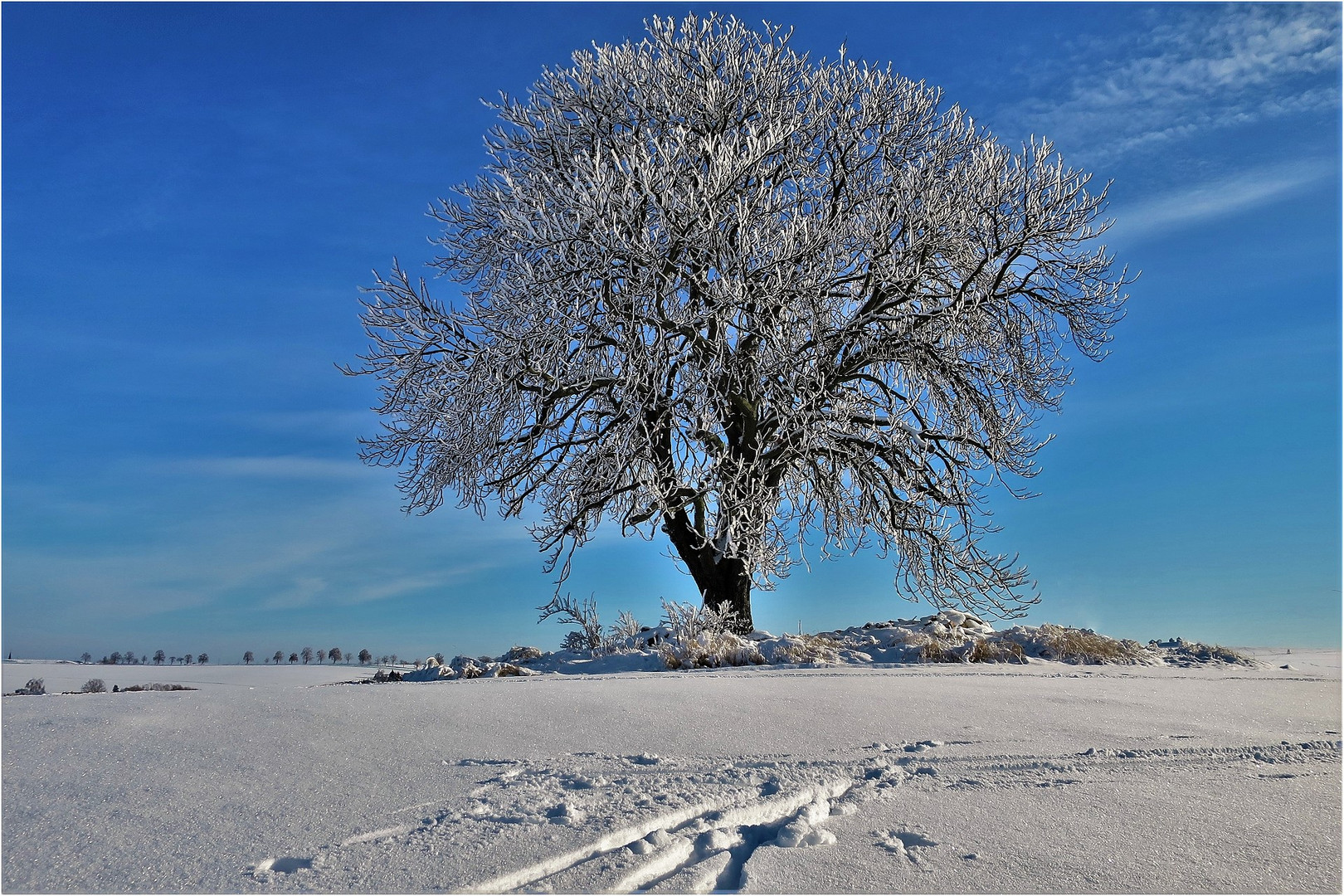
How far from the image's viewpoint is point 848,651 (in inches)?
270

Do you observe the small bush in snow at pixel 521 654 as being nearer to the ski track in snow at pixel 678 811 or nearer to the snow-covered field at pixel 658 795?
the snow-covered field at pixel 658 795

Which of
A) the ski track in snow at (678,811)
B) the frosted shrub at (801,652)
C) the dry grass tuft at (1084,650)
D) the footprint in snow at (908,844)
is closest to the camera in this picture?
the ski track in snow at (678,811)

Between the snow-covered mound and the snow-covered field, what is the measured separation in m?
2.77

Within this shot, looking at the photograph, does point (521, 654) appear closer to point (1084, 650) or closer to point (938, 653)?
point (938, 653)

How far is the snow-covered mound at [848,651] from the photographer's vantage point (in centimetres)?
645

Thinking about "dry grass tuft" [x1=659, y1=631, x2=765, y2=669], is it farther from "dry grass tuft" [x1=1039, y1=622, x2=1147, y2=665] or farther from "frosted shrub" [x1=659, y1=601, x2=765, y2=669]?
"dry grass tuft" [x1=1039, y1=622, x2=1147, y2=665]

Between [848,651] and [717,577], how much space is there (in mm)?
3050

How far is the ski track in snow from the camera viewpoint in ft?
5.38

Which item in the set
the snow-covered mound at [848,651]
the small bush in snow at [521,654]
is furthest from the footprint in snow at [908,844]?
the small bush in snow at [521,654]

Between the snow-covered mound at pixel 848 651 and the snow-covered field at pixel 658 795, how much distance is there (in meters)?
2.77

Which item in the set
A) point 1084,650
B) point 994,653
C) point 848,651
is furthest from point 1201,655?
point 848,651

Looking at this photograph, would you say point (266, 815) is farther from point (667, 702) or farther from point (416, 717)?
point (667, 702)

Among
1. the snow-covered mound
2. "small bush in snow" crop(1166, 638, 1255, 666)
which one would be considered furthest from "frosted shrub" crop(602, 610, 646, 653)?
"small bush in snow" crop(1166, 638, 1255, 666)

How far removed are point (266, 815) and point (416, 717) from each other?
113 centimetres
